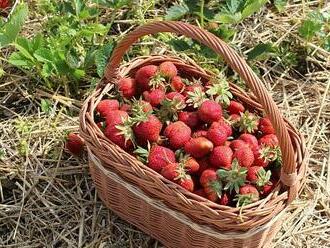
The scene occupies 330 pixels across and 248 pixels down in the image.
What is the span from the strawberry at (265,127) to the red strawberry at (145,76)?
0.33 meters

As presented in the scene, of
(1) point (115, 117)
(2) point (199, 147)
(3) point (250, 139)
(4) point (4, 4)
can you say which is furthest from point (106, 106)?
(4) point (4, 4)

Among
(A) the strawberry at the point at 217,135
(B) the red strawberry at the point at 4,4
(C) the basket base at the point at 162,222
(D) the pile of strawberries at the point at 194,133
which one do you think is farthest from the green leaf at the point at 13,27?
(A) the strawberry at the point at 217,135

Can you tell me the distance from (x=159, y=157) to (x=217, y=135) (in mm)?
160

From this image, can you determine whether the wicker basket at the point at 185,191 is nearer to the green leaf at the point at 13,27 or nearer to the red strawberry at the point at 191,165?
the red strawberry at the point at 191,165

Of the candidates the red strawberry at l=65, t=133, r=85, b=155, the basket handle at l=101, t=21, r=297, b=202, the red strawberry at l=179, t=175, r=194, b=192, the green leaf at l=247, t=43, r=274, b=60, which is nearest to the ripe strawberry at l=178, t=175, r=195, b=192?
the red strawberry at l=179, t=175, r=194, b=192

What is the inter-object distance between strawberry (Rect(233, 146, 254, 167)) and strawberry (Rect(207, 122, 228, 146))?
2.2 inches

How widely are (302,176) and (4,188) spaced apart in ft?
3.08

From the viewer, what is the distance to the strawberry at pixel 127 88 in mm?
1912

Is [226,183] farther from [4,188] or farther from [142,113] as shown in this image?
[4,188]

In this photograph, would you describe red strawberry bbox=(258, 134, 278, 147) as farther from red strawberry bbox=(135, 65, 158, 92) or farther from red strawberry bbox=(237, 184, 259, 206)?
red strawberry bbox=(135, 65, 158, 92)

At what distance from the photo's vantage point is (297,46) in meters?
2.50

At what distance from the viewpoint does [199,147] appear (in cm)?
173

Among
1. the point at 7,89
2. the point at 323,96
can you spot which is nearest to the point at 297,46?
the point at 323,96

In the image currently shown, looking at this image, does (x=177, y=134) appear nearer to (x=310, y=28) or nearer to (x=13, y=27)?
(x=13, y=27)
